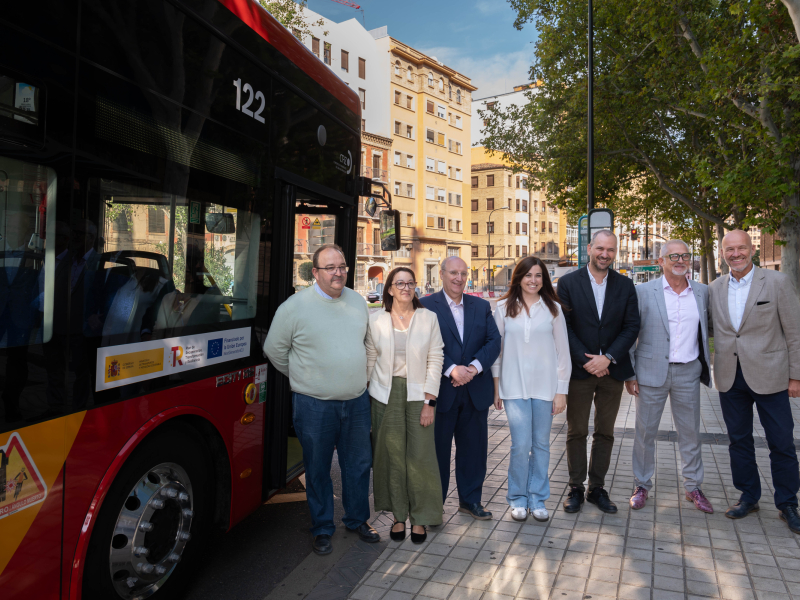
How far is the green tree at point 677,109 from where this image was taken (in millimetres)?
13984

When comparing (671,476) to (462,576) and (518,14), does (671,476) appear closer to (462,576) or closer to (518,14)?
(462,576)

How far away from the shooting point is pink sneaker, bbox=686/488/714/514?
4777 mm

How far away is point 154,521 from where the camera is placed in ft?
10.3

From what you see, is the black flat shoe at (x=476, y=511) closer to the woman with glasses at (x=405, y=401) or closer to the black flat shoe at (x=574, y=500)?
the woman with glasses at (x=405, y=401)

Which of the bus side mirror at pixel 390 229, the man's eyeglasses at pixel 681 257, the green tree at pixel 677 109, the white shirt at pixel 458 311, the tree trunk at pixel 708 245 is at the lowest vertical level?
the white shirt at pixel 458 311

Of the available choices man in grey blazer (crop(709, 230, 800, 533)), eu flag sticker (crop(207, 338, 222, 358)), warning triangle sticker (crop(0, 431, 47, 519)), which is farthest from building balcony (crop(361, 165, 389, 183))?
warning triangle sticker (crop(0, 431, 47, 519))

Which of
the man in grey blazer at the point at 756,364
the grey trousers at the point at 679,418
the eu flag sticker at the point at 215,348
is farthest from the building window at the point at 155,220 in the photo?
the man in grey blazer at the point at 756,364

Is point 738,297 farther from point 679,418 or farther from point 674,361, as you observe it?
point 679,418

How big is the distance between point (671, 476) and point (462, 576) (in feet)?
9.47

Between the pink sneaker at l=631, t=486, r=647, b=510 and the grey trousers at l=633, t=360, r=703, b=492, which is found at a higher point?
the grey trousers at l=633, t=360, r=703, b=492

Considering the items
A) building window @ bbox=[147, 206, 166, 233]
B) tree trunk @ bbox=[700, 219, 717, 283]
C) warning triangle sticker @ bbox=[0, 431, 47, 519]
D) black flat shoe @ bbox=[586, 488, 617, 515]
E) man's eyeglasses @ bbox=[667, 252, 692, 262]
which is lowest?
black flat shoe @ bbox=[586, 488, 617, 515]

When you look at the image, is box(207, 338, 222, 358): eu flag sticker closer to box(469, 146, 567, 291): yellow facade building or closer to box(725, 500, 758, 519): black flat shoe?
box(725, 500, 758, 519): black flat shoe

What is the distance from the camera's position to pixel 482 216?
74750 mm

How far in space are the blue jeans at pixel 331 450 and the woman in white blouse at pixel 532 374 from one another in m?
1.12
